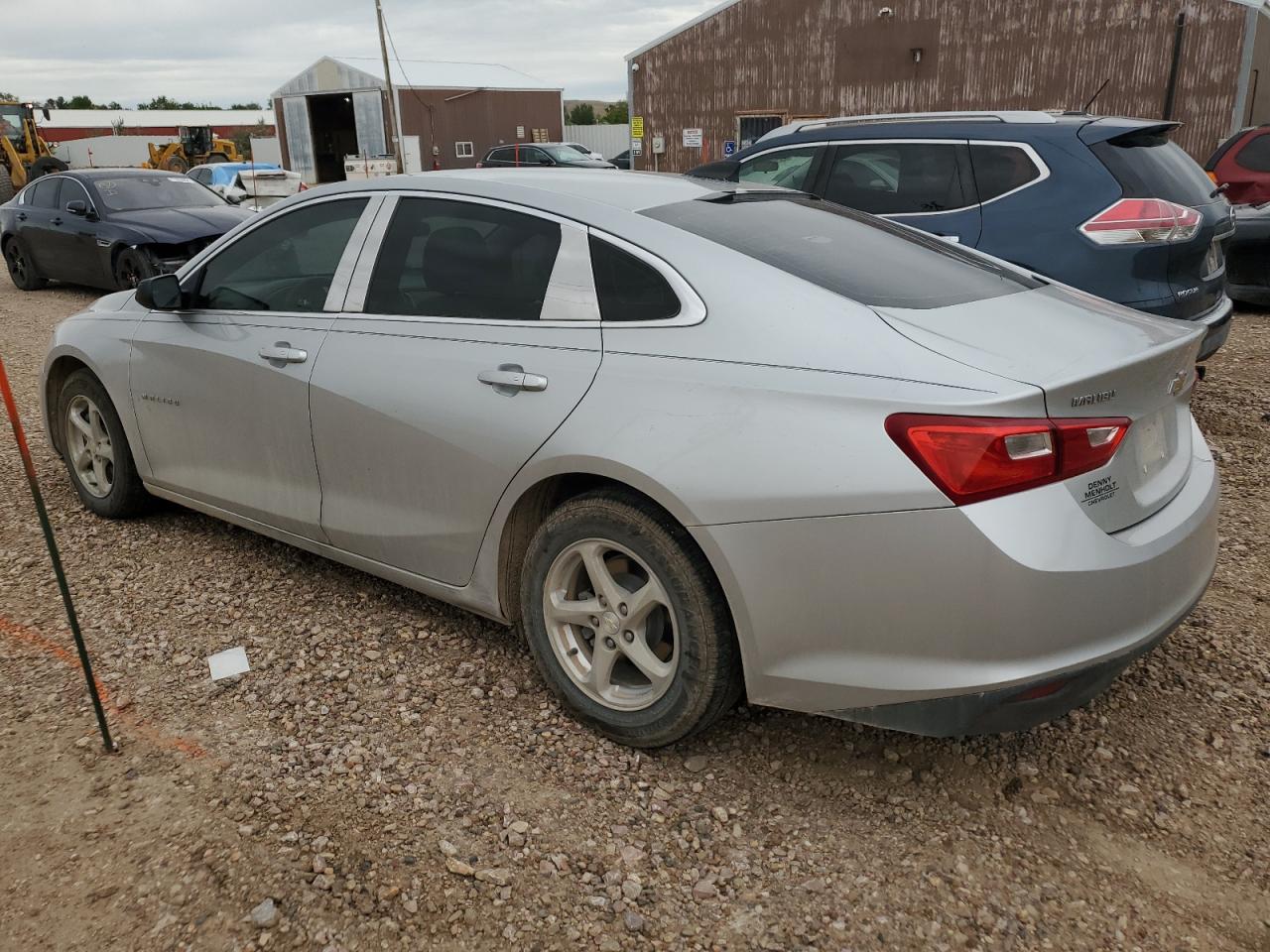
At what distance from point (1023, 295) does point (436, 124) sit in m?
38.3

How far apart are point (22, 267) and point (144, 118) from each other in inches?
2563

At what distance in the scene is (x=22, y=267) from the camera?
13.7 m

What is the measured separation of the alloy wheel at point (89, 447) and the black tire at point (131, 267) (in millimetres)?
6868

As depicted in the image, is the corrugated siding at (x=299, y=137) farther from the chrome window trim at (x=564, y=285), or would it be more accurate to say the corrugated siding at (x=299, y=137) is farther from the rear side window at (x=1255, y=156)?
the chrome window trim at (x=564, y=285)

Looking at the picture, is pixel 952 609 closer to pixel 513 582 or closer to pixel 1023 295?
pixel 1023 295

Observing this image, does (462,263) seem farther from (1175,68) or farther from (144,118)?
(144,118)

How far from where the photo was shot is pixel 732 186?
3537 mm

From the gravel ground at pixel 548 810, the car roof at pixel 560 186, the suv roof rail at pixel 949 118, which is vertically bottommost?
the gravel ground at pixel 548 810

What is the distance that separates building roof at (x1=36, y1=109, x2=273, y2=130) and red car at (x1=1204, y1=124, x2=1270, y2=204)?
215ft

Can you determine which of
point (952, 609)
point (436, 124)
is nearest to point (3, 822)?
point (952, 609)

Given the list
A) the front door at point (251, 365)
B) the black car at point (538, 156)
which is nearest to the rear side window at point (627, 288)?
the front door at point (251, 365)

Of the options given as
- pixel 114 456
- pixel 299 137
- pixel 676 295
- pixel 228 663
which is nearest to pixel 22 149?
pixel 299 137

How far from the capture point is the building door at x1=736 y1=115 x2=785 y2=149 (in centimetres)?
2666

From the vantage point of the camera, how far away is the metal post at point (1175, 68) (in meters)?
21.7
